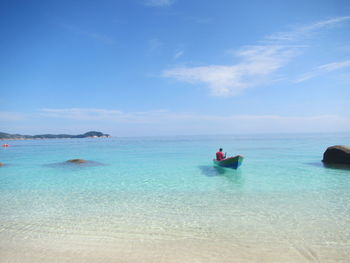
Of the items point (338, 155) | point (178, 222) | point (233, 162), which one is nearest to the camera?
point (178, 222)

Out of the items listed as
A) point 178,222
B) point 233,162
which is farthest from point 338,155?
point 178,222

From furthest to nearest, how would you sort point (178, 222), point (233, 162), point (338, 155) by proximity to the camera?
point (338, 155) < point (233, 162) < point (178, 222)

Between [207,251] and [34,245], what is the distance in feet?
15.2

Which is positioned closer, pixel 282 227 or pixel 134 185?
pixel 282 227

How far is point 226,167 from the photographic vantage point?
19281 mm

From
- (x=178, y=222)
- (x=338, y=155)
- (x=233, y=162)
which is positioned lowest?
(x=178, y=222)

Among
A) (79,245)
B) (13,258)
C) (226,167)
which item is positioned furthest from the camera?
(226,167)

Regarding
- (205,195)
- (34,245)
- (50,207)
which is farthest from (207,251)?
(50,207)

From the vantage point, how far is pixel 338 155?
Answer: 20.7 m

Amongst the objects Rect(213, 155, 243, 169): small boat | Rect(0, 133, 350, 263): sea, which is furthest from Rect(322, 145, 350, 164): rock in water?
Rect(213, 155, 243, 169): small boat

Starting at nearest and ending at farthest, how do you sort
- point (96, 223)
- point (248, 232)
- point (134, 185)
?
point (248, 232), point (96, 223), point (134, 185)

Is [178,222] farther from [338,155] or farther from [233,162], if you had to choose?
[338,155]

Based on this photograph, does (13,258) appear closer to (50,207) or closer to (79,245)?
(79,245)

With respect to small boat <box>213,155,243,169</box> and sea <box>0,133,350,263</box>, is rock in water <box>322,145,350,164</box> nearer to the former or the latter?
sea <box>0,133,350,263</box>
